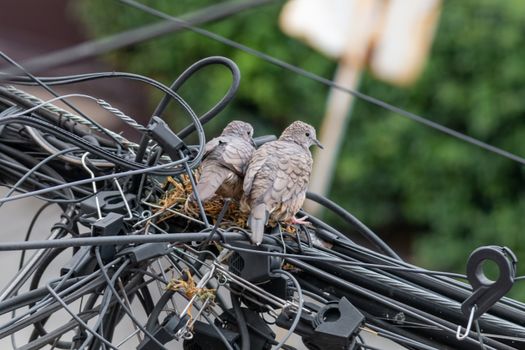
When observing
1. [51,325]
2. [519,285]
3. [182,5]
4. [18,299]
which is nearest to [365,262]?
[18,299]

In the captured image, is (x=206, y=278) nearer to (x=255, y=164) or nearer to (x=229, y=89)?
(x=255, y=164)

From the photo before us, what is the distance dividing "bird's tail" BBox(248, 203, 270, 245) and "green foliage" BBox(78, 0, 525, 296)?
4891 mm

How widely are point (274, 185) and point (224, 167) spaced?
191 mm

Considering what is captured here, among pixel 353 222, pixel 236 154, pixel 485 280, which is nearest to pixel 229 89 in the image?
pixel 236 154

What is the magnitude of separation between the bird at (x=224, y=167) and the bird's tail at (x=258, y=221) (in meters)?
0.17

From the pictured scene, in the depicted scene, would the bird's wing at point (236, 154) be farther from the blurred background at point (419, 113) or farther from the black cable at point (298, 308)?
the blurred background at point (419, 113)

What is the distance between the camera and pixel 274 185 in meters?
3.38

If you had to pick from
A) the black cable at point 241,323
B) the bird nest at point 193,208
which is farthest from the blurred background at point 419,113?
the black cable at point 241,323

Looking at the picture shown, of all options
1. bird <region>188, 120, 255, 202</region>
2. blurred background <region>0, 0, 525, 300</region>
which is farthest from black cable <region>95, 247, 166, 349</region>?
blurred background <region>0, 0, 525, 300</region>

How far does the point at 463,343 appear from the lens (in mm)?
3262

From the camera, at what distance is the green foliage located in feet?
25.7

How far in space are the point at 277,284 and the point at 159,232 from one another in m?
0.48

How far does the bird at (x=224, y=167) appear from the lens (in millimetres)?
3355

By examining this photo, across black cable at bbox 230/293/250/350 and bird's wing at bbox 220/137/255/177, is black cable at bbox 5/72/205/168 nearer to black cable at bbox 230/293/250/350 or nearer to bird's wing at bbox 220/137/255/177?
bird's wing at bbox 220/137/255/177
